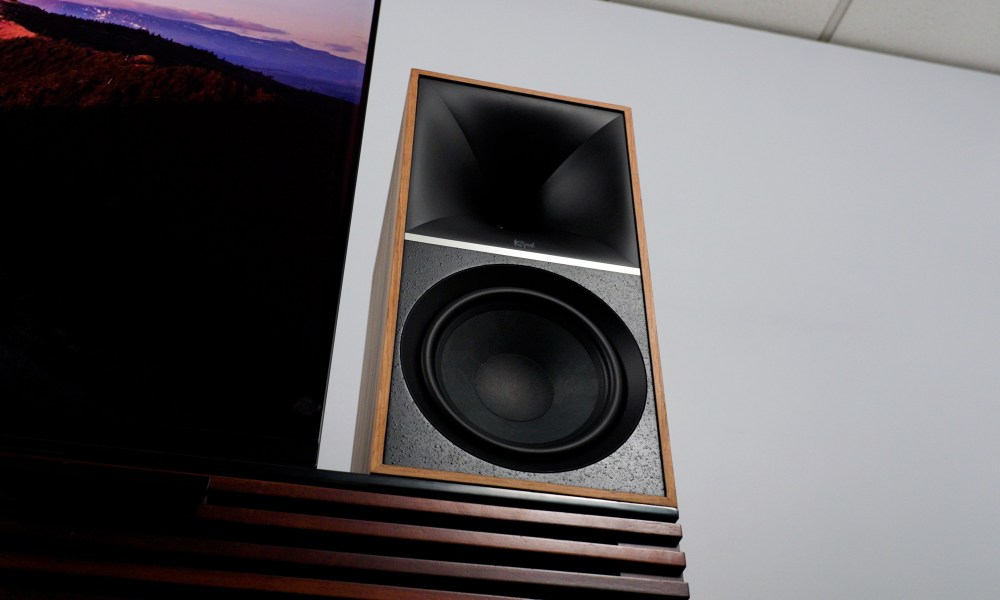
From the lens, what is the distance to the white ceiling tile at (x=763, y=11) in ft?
6.12

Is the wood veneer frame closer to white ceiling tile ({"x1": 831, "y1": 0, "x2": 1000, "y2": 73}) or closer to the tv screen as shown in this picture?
the tv screen

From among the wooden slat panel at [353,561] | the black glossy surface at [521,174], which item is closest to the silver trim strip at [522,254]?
the black glossy surface at [521,174]

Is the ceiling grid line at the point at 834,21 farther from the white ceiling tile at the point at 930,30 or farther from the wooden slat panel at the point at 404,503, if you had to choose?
the wooden slat panel at the point at 404,503

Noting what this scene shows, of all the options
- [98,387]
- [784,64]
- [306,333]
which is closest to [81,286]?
[98,387]

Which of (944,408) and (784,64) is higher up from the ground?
(784,64)

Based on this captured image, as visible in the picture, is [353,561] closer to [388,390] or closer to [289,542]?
[289,542]

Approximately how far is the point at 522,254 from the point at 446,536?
13.5 inches

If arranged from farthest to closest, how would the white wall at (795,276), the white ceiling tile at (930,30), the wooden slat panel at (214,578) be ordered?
1. the white ceiling tile at (930,30)
2. the white wall at (795,276)
3. the wooden slat panel at (214,578)

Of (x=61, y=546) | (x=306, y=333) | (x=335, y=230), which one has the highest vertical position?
(x=335, y=230)

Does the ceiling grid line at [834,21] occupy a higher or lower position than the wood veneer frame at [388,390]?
higher

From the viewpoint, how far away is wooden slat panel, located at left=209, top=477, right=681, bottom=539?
734 millimetres

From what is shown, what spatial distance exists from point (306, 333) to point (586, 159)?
0.46 metres

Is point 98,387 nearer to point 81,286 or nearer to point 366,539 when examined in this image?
point 81,286

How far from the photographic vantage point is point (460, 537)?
73 centimetres
